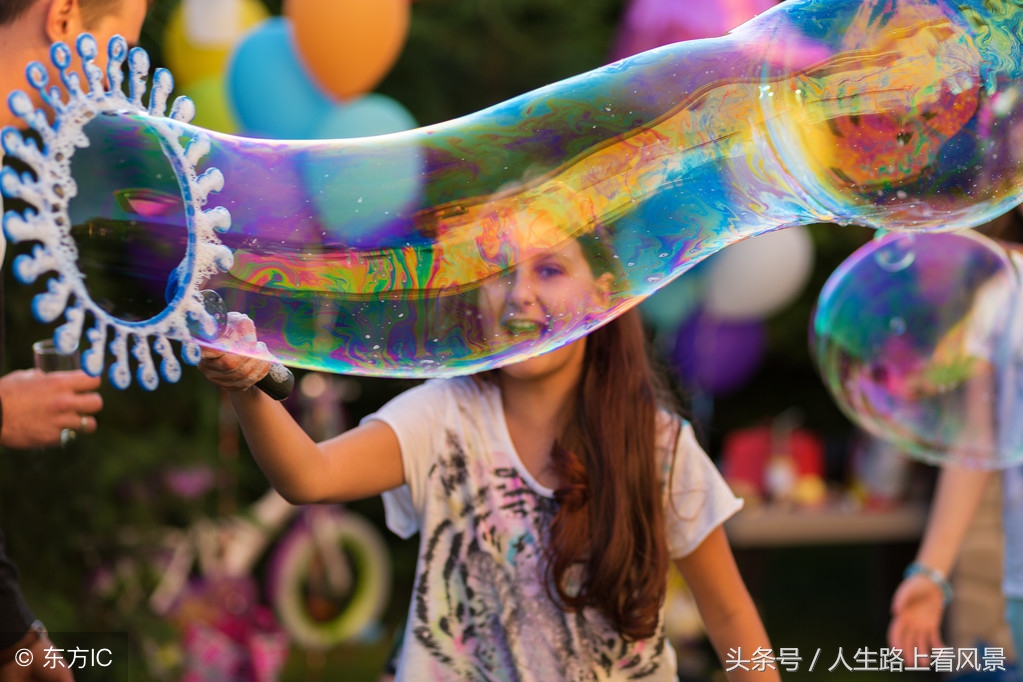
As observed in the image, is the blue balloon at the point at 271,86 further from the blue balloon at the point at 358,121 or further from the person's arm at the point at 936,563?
the person's arm at the point at 936,563

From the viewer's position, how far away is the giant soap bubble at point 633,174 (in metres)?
1.32

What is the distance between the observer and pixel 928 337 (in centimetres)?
228

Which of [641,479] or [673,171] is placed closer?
[673,171]

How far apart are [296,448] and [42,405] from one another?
1.10ft

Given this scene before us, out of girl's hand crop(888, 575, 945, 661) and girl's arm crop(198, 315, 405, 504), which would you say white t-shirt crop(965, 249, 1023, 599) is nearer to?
girl's hand crop(888, 575, 945, 661)

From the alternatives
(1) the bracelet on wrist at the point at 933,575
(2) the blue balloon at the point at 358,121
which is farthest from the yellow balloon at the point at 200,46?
(1) the bracelet on wrist at the point at 933,575

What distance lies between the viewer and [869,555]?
669cm

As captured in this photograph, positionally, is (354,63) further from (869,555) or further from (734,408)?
(869,555)

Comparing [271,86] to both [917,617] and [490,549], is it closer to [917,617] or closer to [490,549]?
[490,549]

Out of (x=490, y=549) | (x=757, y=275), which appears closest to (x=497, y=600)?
(x=490, y=549)

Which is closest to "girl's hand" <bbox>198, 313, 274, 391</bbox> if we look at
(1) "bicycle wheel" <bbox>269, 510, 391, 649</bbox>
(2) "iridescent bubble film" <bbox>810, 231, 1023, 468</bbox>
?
(2) "iridescent bubble film" <bbox>810, 231, 1023, 468</bbox>

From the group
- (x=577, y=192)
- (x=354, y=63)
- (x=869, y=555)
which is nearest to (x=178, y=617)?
(x=354, y=63)

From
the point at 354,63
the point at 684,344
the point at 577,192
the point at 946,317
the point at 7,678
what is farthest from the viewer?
the point at 684,344

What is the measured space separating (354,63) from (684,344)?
2.12 m
